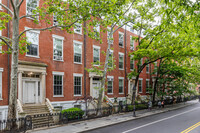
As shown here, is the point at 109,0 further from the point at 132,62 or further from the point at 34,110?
the point at 132,62

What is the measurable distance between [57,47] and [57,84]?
398 cm

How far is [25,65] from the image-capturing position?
15.1m

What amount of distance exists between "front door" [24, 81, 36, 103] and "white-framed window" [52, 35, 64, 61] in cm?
360

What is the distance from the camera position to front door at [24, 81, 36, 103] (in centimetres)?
1591

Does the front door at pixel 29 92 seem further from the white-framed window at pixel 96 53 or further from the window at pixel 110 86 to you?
the window at pixel 110 86

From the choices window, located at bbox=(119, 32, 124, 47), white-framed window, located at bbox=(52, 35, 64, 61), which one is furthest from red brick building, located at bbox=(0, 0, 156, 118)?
window, located at bbox=(119, 32, 124, 47)

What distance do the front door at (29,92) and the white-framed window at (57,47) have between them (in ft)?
11.8

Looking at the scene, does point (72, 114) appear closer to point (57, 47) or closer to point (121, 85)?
point (57, 47)

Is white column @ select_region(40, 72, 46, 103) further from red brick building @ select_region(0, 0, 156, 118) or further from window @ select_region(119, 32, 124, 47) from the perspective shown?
window @ select_region(119, 32, 124, 47)

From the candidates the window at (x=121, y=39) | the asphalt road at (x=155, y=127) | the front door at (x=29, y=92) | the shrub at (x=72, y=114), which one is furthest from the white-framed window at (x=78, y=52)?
the asphalt road at (x=155, y=127)

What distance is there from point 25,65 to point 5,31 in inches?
131

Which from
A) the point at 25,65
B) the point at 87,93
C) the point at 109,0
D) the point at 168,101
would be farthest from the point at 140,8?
the point at 168,101

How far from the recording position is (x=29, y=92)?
53.2ft

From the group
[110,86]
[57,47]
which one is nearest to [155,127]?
[110,86]
